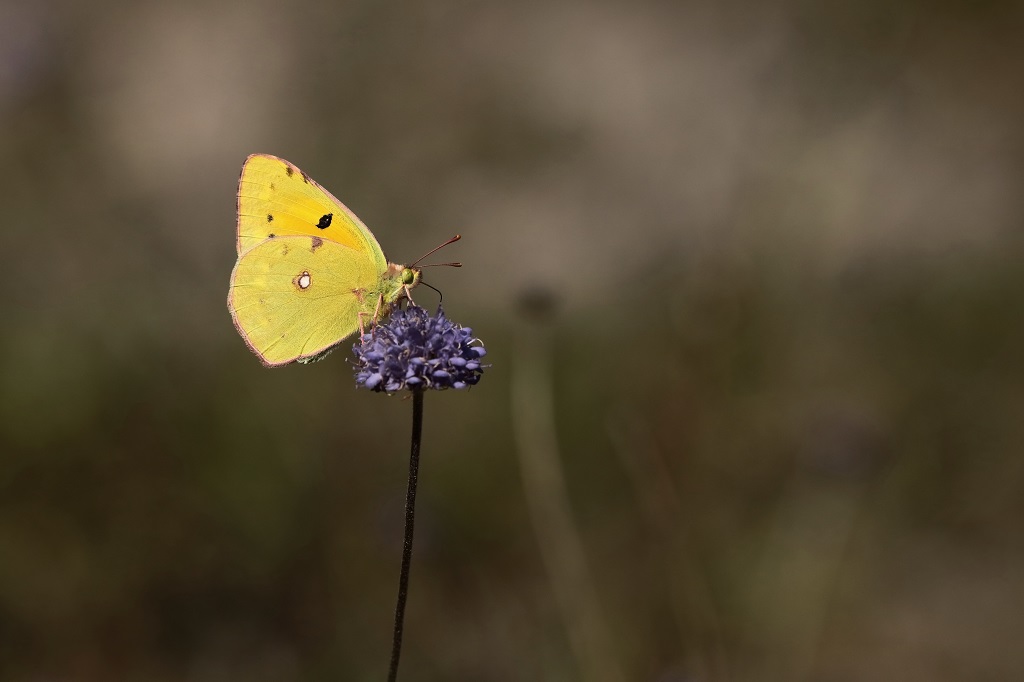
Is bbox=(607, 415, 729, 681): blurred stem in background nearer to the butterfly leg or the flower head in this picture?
the butterfly leg

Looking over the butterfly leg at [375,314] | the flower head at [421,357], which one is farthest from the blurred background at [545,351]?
the flower head at [421,357]

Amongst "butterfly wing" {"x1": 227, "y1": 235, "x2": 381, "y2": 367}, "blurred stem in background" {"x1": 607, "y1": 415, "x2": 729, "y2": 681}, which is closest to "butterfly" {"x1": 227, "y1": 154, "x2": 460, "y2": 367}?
"butterfly wing" {"x1": 227, "y1": 235, "x2": 381, "y2": 367}

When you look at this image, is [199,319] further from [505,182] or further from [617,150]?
[617,150]

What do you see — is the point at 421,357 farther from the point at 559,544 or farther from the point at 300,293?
the point at 559,544

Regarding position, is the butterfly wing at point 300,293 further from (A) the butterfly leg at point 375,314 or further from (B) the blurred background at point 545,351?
(B) the blurred background at point 545,351

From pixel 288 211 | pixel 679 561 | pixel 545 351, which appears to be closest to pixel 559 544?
pixel 679 561
